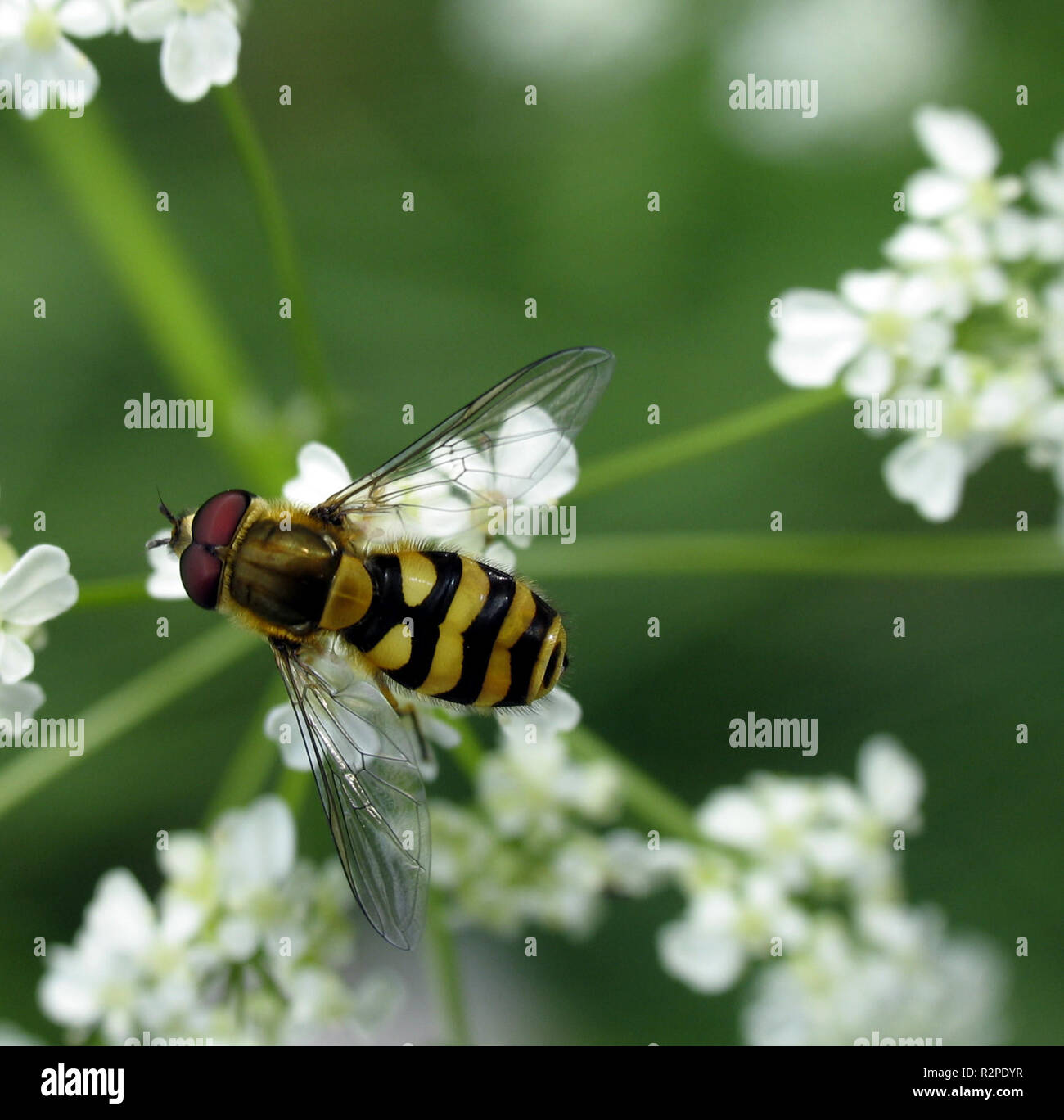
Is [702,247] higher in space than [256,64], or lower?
lower

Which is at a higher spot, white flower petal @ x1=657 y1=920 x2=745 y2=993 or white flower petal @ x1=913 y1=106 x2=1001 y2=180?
white flower petal @ x1=913 y1=106 x2=1001 y2=180

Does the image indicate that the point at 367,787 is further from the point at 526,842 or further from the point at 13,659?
the point at 526,842

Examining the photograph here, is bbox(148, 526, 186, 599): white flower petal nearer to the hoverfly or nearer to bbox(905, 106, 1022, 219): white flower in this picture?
the hoverfly

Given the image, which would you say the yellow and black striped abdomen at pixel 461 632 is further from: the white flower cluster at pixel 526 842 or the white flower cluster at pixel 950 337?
the white flower cluster at pixel 950 337

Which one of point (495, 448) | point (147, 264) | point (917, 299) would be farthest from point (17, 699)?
point (917, 299)

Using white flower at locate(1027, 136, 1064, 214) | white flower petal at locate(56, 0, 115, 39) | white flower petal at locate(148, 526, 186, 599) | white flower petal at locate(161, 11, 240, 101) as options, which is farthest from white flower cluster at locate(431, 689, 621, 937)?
white flower petal at locate(56, 0, 115, 39)

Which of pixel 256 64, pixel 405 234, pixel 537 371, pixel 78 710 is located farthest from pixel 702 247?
pixel 78 710
